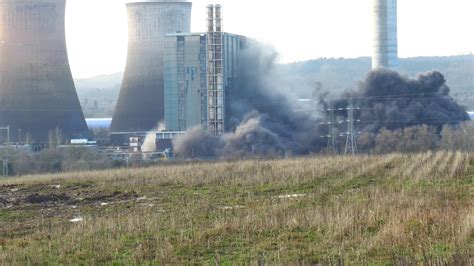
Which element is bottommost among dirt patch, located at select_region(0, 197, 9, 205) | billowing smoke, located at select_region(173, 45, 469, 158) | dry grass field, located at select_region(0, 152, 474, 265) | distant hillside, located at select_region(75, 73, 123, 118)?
dirt patch, located at select_region(0, 197, 9, 205)

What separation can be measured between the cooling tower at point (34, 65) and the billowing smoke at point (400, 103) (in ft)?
34.9

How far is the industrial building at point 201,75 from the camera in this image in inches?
1439

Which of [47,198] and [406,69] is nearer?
[47,198]

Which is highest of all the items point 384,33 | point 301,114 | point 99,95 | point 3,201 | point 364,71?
point 364,71

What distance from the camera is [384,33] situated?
45.2 metres

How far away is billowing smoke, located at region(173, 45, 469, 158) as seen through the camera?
34344mm

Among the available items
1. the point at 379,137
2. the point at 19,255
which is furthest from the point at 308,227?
the point at 379,137

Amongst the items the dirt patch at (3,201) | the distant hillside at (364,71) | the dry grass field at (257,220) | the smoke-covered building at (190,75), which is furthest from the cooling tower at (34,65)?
the distant hillside at (364,71)

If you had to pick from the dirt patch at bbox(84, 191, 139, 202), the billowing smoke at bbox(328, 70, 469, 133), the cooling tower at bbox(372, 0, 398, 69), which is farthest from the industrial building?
the dirt patch at bbox(84, 191, 139, 202)

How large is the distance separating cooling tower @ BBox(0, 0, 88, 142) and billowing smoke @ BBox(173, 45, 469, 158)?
15.9ft

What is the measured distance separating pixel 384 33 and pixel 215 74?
11.9 meters

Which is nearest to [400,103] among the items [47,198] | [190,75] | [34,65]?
[190,75]

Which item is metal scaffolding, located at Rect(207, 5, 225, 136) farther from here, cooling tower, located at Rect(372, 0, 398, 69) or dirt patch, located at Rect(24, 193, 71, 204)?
dirt patch, located at Rect(24, 193, 71, 204)

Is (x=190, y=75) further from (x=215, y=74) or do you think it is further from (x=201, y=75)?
(x=215, y=74)
